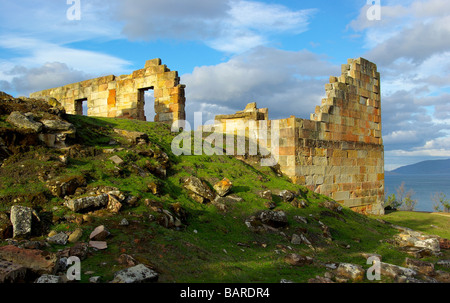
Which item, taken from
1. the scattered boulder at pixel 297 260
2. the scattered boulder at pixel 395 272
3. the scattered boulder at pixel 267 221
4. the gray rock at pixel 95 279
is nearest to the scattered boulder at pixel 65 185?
the gray rock at pixel 95 279

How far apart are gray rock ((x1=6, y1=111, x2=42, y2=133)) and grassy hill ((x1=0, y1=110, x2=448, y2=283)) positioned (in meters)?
0.21

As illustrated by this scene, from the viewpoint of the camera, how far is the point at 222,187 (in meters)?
9.42

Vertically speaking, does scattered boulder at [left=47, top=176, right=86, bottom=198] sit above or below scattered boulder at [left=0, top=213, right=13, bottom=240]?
above

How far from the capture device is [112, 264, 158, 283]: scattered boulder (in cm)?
461

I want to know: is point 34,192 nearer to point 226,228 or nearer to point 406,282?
point 226,228

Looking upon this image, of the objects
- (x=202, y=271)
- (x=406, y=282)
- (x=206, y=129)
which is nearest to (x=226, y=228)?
(x=202, y=271)

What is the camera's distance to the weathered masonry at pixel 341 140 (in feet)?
45.1

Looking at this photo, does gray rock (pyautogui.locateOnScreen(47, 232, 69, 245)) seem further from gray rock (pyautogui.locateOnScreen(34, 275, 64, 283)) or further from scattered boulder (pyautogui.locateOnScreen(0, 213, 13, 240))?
gray rock (pyautogui.locateOnScreen(34, 275, 64, 283))

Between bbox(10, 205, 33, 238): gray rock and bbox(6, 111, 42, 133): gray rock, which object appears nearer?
bbox(10, 205, 33, 238): gray rock

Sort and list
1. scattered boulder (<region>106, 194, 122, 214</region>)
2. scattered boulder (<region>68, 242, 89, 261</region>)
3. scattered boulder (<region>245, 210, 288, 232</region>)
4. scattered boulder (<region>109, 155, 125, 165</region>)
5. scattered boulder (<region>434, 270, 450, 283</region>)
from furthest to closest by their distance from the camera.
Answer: scattered boulder (<region>109, 155, 125, 165</region>) → scattered boulder (<region>245, 210, 288, 232</region>) → scattered boulder (<region>106, 194, 122, 214</region>) → scattered boulder (<region>434, 270, 450, 283</region>) → scattered boulder (<region>68, 242, 89, 261</region>)

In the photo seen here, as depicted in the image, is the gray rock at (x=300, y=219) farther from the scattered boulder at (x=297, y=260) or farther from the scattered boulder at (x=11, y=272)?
the scattered boulder at (x=11, y=272)

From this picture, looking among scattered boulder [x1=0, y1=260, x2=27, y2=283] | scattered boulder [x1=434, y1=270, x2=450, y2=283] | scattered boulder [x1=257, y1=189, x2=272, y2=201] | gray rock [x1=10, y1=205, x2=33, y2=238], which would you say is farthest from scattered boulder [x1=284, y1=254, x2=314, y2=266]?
gray rock [x1=10, y1=205, x2=33, y2=238]

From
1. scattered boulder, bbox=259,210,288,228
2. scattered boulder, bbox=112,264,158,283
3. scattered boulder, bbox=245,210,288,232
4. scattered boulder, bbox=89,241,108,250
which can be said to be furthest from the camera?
scattered boulder, bbox=259,210,288,228

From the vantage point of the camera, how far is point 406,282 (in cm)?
554
